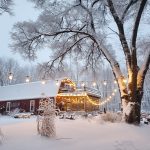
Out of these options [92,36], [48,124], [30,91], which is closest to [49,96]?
[30,91]

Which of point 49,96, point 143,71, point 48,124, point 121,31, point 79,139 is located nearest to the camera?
point 48,124

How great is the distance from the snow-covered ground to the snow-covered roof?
76.7ft

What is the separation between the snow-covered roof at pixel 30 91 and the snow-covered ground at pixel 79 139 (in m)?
23.4

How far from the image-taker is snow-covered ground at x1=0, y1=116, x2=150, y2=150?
26.3ft

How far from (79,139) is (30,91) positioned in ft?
99.6

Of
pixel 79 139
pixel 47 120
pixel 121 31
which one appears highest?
pixel 121 31

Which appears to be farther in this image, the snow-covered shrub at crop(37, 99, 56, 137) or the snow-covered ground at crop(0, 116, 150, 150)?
the snow-covered shrub at crop(37, 99, 56, 137)

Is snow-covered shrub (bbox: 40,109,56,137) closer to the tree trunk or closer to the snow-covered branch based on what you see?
the tree trunk

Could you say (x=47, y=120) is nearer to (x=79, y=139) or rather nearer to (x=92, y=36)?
(x=79, y=139)

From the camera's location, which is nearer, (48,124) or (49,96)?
(48,124)

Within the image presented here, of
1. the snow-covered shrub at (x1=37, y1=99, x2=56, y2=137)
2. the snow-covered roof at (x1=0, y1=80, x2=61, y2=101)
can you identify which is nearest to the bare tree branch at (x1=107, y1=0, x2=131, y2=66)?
the snow-covered shrub at (x1=37, y1=99, x2=56, y2=137)

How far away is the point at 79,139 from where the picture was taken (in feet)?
31.0

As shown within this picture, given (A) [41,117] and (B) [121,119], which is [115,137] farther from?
(B) [121,119]

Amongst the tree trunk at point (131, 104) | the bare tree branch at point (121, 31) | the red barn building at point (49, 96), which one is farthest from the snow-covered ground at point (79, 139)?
the red barn building at point (49, 96)
